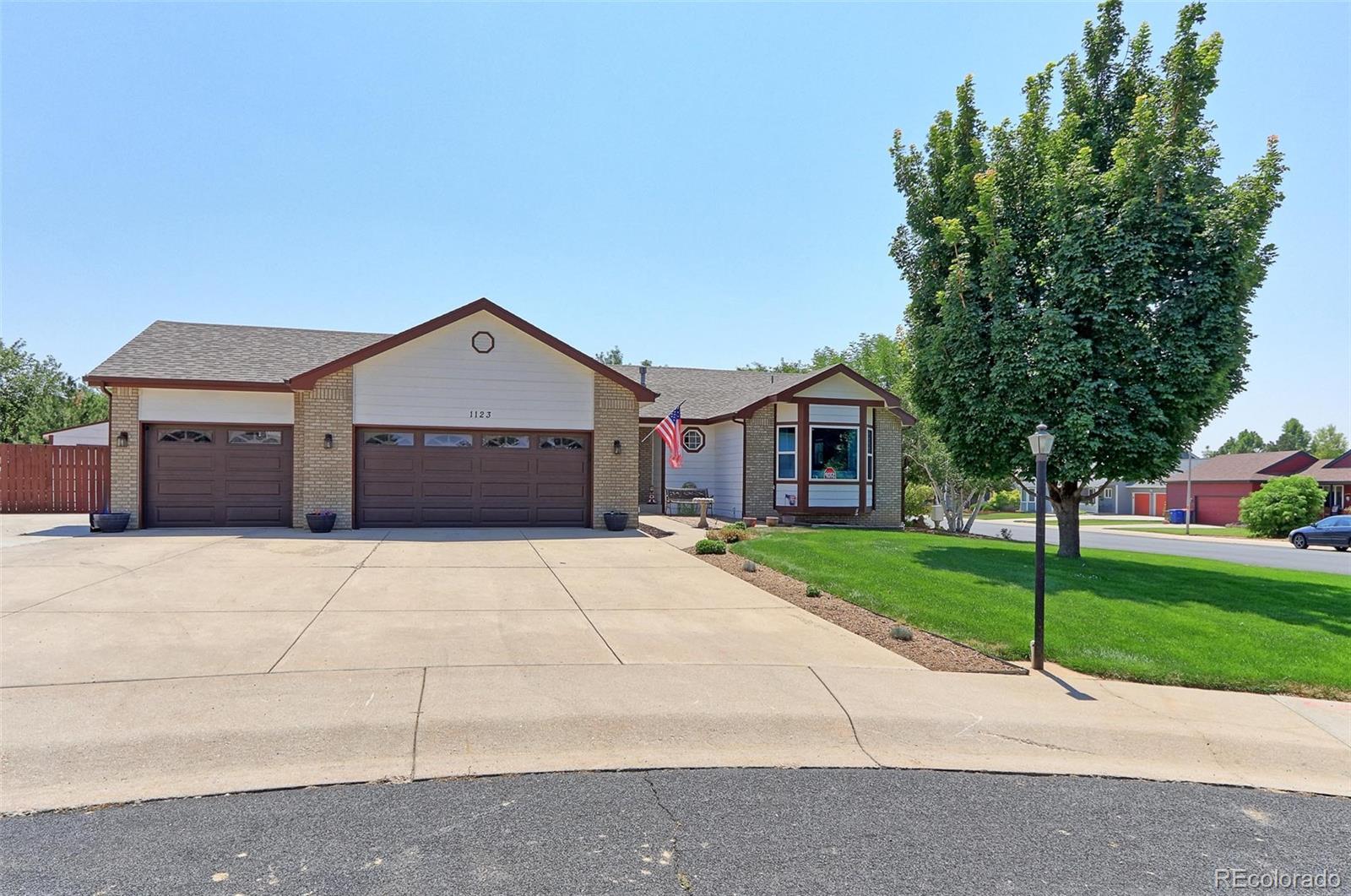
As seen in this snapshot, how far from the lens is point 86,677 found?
6.28m

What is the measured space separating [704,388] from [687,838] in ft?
78.7

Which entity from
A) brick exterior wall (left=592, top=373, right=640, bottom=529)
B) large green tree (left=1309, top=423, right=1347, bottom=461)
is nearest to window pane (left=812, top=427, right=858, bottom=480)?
brick exterior wall (left=592, top=373, right=640, bottom=529)

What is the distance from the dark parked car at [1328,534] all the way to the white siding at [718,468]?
24713mm

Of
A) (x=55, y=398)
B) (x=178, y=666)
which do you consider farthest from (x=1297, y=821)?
(x=55, y=398)

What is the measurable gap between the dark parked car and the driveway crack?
115 ft

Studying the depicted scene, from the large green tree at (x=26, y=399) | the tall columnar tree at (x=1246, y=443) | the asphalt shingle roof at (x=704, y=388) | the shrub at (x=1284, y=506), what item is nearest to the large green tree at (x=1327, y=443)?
the tall columnar tree at (x=1246, y=443)

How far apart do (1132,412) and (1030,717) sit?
30.9 ft

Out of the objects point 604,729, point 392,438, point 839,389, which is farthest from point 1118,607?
point 392,438

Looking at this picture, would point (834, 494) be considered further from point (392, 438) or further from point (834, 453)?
point (392, 438)

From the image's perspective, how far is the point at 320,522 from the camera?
54.4ft

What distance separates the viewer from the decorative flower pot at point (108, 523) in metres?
16.2

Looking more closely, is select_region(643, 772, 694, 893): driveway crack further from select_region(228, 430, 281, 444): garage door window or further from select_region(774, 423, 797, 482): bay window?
select_region(774, 423, 797, 482): bay window

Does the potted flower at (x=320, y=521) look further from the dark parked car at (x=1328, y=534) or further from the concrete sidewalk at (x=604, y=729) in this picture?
the dark parked car at (x=1328, y=534)

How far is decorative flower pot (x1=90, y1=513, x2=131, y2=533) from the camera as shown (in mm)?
16156
